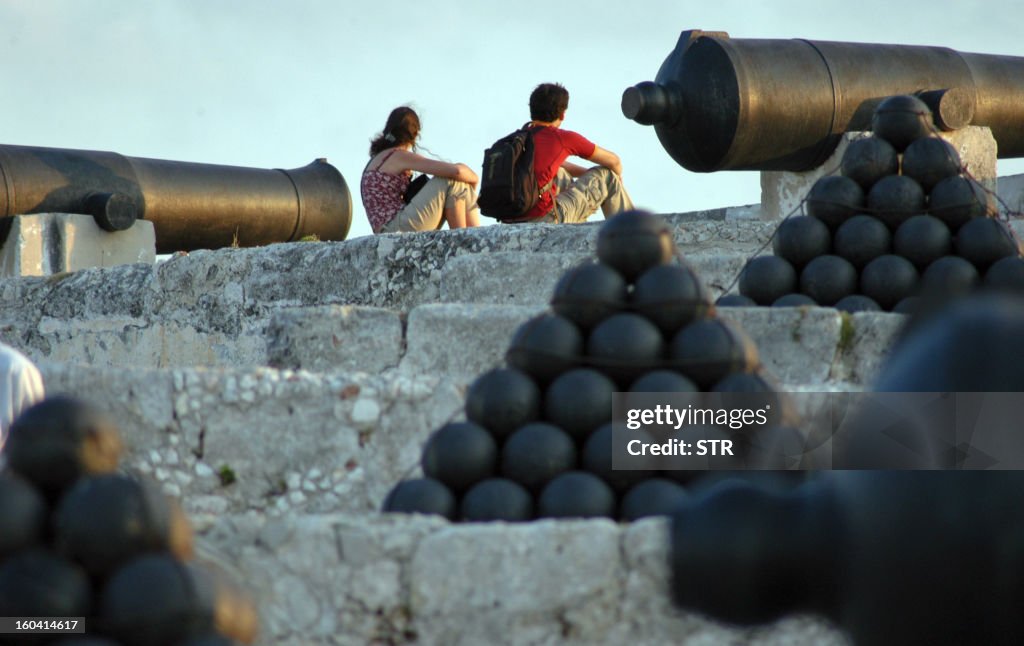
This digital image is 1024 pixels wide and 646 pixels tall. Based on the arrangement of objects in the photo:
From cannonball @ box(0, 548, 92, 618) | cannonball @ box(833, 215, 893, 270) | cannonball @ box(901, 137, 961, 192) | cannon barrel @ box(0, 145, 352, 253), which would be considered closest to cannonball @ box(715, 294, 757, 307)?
cannonball @ box(833, 215, 893, 270)

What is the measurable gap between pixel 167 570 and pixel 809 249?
3.24 metres

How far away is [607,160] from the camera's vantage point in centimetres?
780

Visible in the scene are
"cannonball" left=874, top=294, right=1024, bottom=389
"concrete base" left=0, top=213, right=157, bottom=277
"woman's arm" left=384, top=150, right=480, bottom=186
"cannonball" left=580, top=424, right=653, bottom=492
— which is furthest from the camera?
"concrete base" left=0, top=213, right=157, bottom=277

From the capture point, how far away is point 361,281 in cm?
Result: 659

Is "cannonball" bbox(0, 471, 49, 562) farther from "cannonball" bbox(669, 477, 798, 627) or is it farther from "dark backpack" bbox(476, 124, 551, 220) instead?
"dark backpack" bbox(476, 124, 551, 220)

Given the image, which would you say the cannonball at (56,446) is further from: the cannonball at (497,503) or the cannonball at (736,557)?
the cannonball at (497,503)

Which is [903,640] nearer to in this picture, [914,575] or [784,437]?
[914,575]

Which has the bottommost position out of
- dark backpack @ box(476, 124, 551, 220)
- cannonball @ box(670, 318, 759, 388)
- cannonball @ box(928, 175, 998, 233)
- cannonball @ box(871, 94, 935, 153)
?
cannonball @ box(670, 318, 759, 388)

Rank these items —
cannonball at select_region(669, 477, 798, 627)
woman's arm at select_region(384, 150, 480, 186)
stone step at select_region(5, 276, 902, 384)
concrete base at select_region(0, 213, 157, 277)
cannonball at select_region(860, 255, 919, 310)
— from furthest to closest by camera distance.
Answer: concrete base at select_region(0, 213, 157, 277)
woman's arm at select_region(384, 150, 480, 186)
cannonball at select_region(860, 255, 919, 310)
stone step at select_region(5, 276, 902, 384)
cannonball at select_region(669, 477, 798, 627)

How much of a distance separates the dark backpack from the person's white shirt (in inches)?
161

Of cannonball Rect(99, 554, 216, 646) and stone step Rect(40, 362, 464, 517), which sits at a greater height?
stone step Rect(40, 362, 464, 517)

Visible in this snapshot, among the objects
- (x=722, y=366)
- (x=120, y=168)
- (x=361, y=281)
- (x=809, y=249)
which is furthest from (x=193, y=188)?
(x=722, y=366)

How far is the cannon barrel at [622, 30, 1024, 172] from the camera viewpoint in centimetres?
731

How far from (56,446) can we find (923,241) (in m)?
Answer: 3.26
